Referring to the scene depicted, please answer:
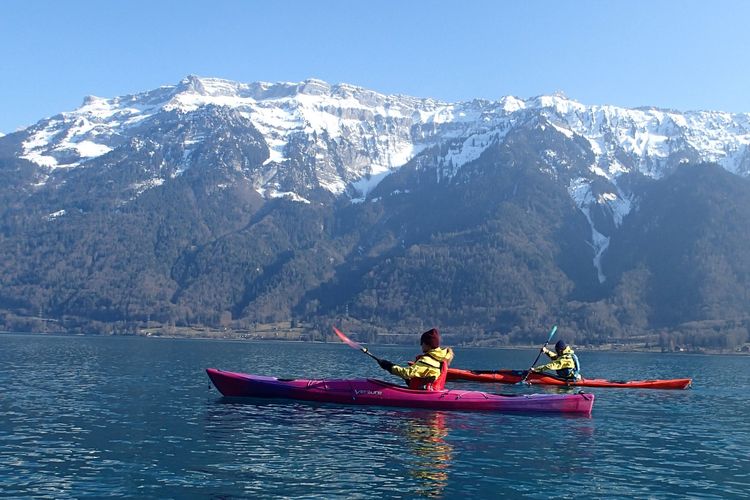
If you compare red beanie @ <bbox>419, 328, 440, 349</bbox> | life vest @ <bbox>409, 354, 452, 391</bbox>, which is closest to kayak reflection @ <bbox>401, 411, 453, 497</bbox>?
life vest @ <bbox>409, 354, 452, 391</bbox>

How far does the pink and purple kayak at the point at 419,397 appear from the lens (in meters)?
47.6

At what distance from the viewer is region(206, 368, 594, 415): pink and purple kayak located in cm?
4756

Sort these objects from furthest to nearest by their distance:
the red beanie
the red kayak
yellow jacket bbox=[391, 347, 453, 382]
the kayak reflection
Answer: the red kayak → yellow jacket bbox=[391, 347, 453, 382] → the red beanie → the kayak reflection

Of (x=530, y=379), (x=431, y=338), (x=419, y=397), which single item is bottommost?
(x=530, y=379)

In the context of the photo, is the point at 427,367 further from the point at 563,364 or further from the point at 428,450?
the point at 563,364

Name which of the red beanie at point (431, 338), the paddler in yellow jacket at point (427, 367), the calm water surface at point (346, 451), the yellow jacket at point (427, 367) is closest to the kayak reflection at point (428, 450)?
the calm water surface at point (346, 451)

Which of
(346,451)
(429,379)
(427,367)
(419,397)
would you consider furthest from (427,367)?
(346,451)

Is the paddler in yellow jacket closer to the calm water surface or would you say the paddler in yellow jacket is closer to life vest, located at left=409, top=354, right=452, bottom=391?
life vest, located at left=409, top=354, right=452, bottom=391

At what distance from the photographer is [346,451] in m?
34.9

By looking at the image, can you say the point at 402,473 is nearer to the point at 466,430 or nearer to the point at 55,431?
the point at 466,430

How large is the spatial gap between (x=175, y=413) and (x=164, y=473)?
59.4 feet

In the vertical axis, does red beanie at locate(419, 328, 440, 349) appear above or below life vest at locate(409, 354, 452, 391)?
above

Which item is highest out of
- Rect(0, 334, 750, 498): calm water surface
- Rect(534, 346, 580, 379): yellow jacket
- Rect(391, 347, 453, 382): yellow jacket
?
Rect(391, 347, 453, 382): yellow jacket

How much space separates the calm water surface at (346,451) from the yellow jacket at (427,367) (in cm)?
246
